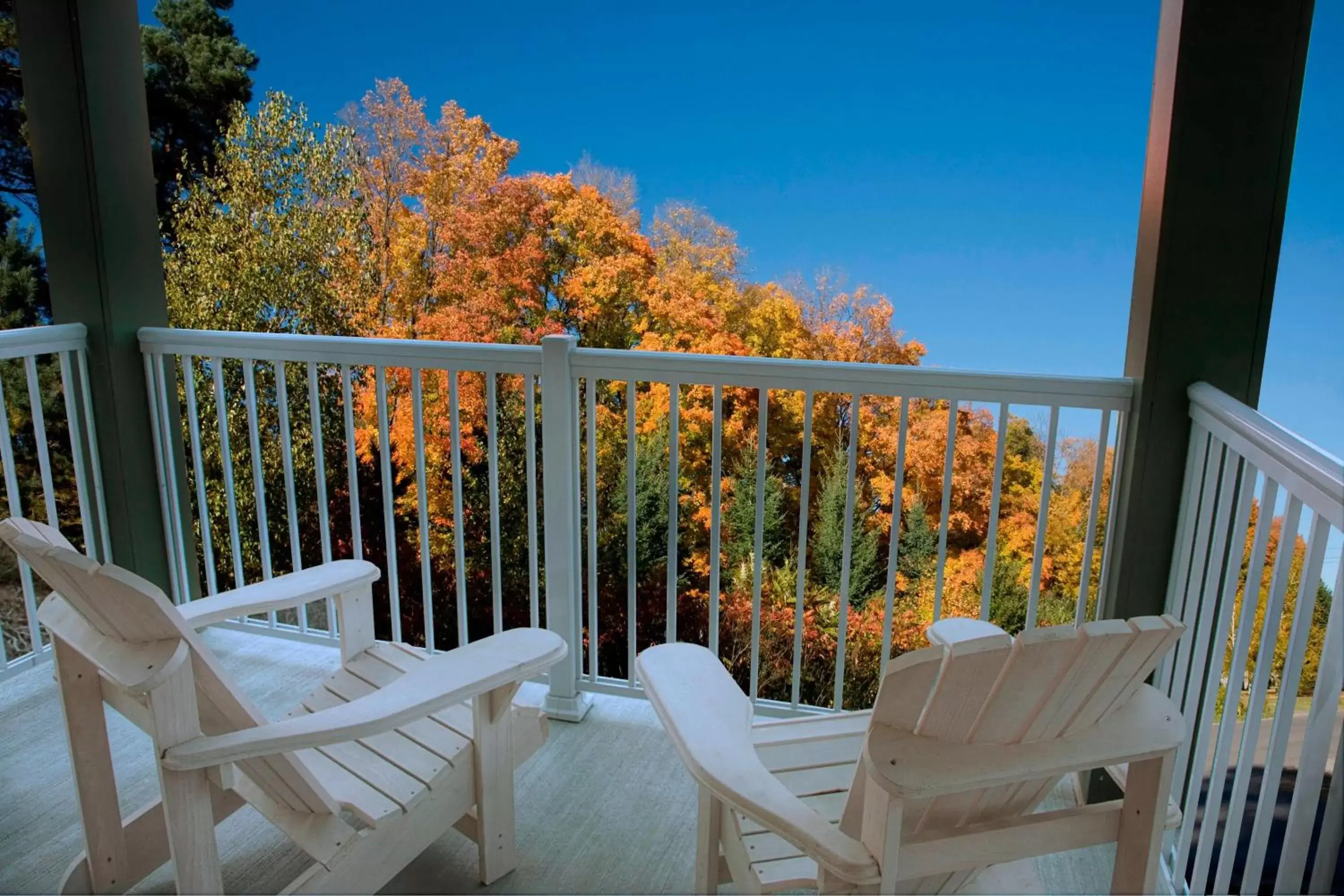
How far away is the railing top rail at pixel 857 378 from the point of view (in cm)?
225

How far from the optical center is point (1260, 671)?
63.6 inches

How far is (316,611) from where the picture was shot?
34.9ft

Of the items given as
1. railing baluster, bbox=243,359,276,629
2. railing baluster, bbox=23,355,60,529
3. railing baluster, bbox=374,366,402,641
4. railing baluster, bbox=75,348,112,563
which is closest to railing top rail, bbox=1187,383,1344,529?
railing baluster, bbox=374,366,402,641

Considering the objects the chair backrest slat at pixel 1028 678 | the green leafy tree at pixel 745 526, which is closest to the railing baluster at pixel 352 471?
the chair backrest slat at pixel 1028 678

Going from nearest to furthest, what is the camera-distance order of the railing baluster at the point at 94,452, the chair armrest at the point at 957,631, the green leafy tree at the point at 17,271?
the chair armrest at the point at 957,631 → the railing baluster at the point at 94,452 → the green leafy tree at the point at 17,271

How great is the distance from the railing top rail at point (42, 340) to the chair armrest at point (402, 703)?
177cm

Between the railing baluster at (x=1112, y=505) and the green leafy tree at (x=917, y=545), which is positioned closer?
the railing baluster at (x=1112, y=505)

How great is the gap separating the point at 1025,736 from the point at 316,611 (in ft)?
34.3

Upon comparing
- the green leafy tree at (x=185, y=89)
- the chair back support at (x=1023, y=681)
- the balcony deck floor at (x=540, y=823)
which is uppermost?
the green leafy tree at (x=185, y=89)

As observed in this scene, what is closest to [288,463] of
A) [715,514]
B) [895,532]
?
[715,514]

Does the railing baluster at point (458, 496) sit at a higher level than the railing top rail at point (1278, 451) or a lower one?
lower

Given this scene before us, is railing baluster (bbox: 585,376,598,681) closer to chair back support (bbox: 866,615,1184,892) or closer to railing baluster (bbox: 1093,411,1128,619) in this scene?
railing baluster (bbox: 1093,411,1128,619)

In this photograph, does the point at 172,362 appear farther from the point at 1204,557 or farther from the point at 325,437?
the point at 325,437

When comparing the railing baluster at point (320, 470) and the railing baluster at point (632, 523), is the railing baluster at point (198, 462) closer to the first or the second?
the railing baluster at point (320, 470)
